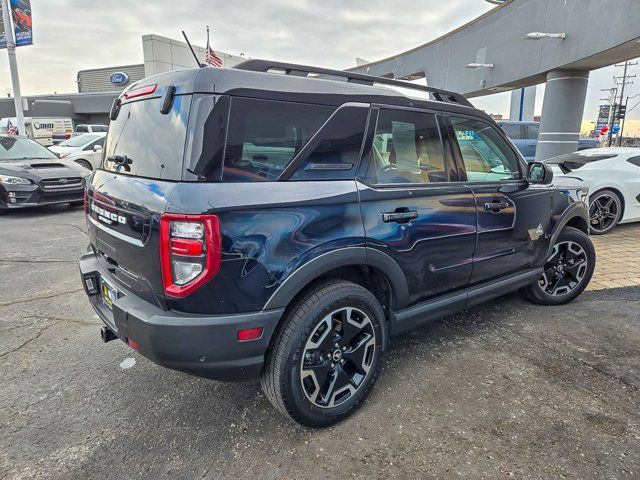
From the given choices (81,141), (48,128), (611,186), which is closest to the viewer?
(611,186)

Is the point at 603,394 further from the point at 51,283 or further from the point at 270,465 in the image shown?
the point at 51,283

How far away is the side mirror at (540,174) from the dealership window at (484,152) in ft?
0.41

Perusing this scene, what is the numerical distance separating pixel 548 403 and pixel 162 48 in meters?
38.4

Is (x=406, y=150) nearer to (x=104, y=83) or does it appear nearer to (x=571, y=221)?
(x=571, y=221)

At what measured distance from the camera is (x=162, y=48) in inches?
1346

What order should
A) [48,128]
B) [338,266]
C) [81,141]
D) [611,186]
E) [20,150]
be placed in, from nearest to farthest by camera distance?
[338,266] < [611,186] < [20,150] < [81,141] < [48,128]

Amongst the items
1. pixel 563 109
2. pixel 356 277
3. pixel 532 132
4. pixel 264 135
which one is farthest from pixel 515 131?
pixel 264 135

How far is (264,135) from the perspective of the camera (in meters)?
2.15

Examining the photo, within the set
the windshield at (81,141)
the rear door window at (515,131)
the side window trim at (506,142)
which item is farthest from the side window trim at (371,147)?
the windshield at (81,141)

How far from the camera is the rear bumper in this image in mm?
1984

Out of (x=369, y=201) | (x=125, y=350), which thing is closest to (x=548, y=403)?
(x=369, y=201)

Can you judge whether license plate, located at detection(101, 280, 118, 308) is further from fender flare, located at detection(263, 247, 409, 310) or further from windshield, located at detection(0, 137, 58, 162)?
windshield, located at detection(0, 137, 58, 162)

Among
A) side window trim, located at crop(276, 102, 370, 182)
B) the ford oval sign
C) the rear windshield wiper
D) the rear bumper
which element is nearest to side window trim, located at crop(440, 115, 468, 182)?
side window trim, located at crop(276, 102, 370, 182)

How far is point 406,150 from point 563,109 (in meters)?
9.82
